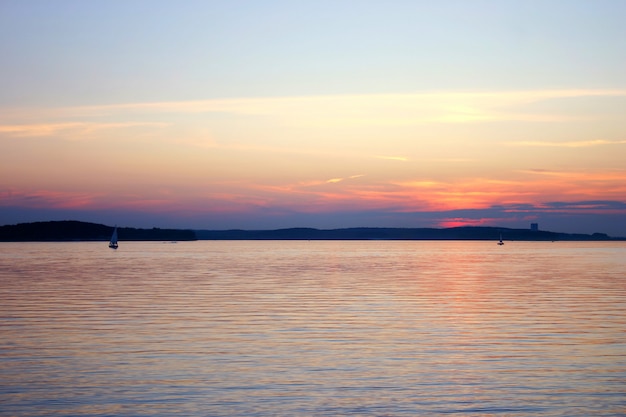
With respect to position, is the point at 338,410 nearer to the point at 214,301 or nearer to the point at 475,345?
the point at 475,345

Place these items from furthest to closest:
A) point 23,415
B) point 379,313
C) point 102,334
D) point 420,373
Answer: point 379,313
point 102,334
point 420,373
point 23,415

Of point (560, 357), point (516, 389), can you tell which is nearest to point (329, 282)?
point (560, 357)

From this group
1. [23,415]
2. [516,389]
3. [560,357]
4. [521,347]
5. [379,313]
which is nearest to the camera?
[23,415]

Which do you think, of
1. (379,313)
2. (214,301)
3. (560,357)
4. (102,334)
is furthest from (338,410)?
(214,301)

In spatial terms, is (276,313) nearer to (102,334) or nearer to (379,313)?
(379,313)

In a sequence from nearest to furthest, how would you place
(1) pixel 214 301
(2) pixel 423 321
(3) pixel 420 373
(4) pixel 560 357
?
(3) pixel 420 373 < (4) pixel 560 357 < (2) pixel 423 321 < (1) pixel 214 301

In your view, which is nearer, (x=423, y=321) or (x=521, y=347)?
(x=521, y=347)

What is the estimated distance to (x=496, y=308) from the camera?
130ft

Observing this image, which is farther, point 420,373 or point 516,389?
point 420,373

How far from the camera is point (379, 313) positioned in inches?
1437

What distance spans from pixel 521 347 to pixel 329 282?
35.6 metres

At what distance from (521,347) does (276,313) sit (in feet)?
44.7

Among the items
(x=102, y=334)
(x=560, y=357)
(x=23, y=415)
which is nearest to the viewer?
(x=23, y=415)

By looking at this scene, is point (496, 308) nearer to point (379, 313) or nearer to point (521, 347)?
point (379, 313)
